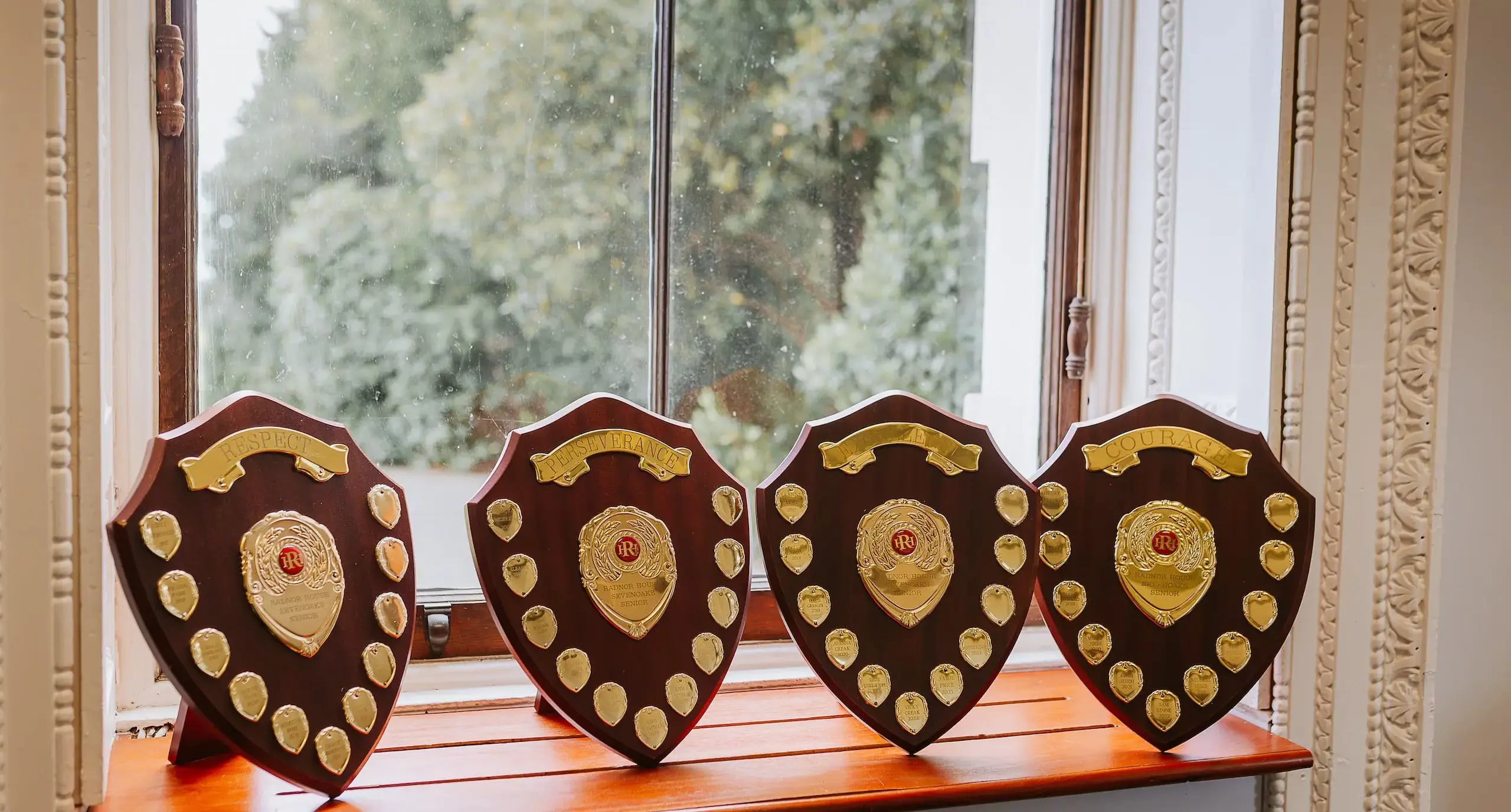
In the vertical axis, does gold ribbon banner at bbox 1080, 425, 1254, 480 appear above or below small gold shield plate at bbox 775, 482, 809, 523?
above

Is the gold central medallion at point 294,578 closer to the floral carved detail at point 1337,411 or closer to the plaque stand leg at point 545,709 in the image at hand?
the plaque stand leg at point 545,709

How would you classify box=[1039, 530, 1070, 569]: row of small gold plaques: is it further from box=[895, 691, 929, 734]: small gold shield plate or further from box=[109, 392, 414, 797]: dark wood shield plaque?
box=[109, 392, 414, 797]: dark wood shield plaque

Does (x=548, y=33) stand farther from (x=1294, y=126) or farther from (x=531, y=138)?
(x=1294, y=126)

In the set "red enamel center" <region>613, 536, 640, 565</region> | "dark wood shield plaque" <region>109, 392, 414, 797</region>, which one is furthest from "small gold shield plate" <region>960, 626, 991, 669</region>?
"dark wood shield plaque" <region>109, 392, 414, 797</region>

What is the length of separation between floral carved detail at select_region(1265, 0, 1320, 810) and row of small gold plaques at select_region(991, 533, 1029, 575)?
438mm

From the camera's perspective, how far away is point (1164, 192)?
5.31 feet

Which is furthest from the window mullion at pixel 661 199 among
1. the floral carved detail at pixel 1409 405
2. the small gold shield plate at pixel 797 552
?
the floral carved detail at pixel 1409 405

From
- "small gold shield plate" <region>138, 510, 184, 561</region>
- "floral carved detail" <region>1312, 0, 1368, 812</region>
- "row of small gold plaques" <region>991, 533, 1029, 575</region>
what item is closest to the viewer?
"small gold shield plate" <region>138, 510, 184, 561</region>

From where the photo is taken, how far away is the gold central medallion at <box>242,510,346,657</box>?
1012 millimetres

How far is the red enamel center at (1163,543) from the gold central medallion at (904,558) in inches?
10.9

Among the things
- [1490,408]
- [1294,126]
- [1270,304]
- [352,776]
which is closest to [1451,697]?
[1490,408]

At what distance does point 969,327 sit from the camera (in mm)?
1739

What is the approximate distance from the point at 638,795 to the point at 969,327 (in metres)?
1.02

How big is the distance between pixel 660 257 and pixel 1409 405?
3.69ft
